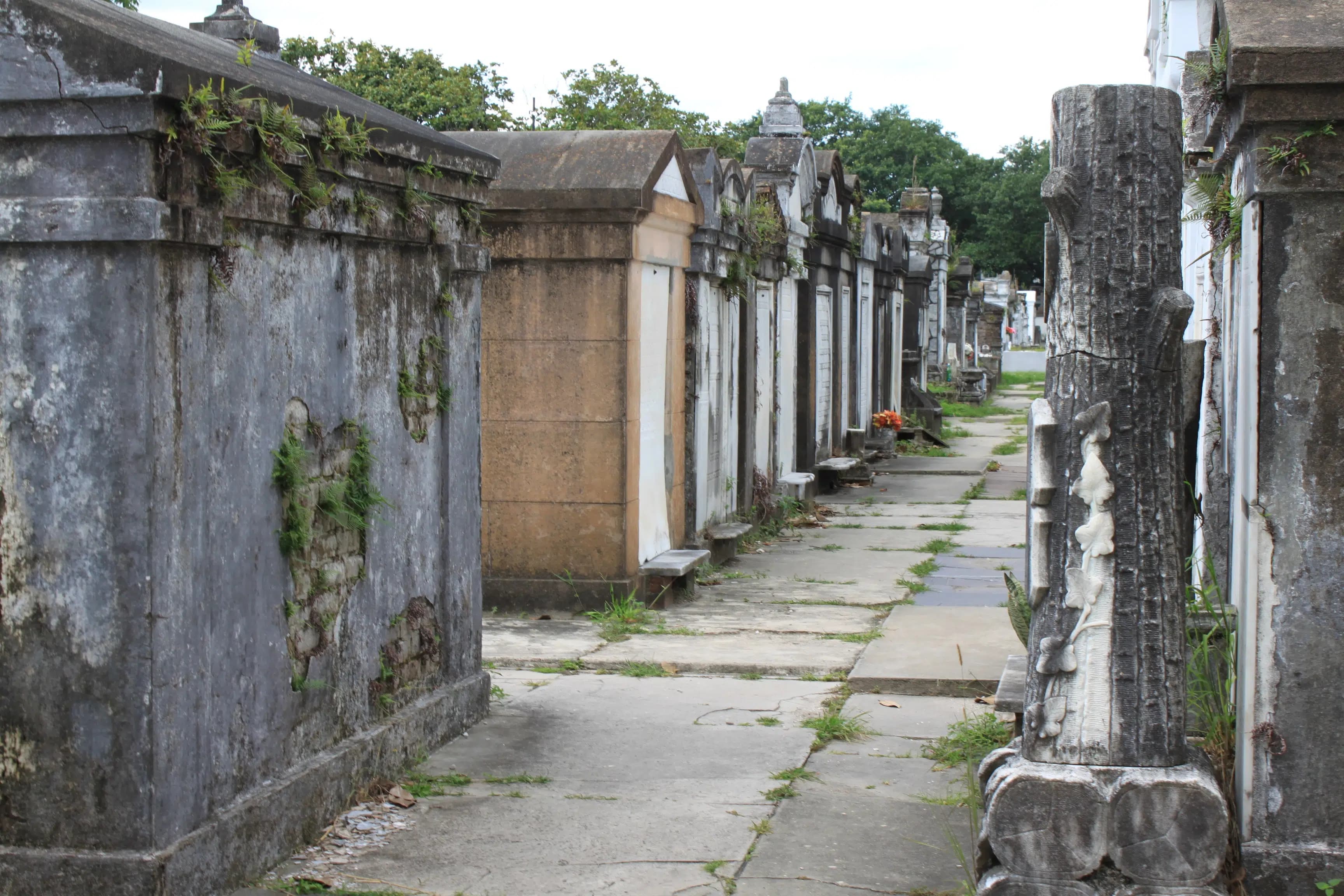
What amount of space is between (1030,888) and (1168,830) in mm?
375

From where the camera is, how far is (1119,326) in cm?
382

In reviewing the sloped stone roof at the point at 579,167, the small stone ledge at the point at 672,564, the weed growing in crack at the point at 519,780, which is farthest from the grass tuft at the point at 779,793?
the sloped stone roof at the point at 579,167

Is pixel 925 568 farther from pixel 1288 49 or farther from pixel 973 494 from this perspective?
pixel 1288 49

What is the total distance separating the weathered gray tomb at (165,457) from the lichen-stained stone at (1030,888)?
211 centimetres

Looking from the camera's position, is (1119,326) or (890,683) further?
(890,683)

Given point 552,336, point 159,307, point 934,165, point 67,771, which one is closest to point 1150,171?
point 159,307

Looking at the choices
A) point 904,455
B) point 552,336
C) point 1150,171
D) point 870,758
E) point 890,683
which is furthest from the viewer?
point 904,455

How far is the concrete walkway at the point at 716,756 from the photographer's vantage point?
4414 millimetres

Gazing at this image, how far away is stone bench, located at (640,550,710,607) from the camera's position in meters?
8.98

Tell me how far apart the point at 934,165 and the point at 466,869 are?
65.4 m

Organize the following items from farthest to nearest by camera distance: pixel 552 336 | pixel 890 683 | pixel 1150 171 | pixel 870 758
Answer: pixel 552 336, pixel 890 683, pixel 870 758, pixel 1150 171

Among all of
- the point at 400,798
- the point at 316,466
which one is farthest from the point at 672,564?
the point at 316,466

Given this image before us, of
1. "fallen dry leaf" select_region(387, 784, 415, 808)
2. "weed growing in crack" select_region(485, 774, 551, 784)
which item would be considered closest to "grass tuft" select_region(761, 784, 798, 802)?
"weed growing in crack" select_region(485, 774, 551, 784)

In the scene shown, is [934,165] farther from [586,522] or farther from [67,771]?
[67,771]
